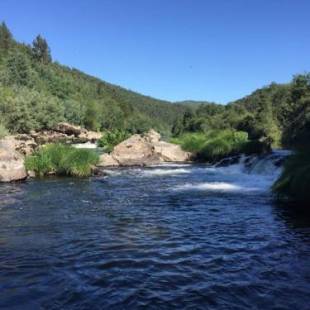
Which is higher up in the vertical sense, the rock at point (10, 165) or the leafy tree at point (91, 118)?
the leafy tree at point (91, 118)

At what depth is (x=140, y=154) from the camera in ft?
146

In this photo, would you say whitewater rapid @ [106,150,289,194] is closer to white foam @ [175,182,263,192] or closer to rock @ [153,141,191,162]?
white foam @ [175,182,263,192]

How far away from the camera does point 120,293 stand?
9.04m

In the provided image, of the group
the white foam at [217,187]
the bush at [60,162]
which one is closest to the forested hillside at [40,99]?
the bush at [60,162]

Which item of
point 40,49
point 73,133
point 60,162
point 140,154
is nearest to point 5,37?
point 40,49

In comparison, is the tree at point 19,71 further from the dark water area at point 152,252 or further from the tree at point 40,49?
the dark water area at point 152,252

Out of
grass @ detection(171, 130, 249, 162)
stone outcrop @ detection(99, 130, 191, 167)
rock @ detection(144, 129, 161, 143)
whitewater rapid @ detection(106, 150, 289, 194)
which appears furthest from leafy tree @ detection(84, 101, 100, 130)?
whitewater rapid @ detection(106, 150, 289, 194)

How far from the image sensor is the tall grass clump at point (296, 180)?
57.0 ft

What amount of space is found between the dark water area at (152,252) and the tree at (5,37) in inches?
5657

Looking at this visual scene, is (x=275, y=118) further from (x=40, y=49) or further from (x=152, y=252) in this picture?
(x=40, y=49)

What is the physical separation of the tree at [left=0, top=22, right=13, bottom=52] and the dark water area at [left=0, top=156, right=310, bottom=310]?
143695 mm

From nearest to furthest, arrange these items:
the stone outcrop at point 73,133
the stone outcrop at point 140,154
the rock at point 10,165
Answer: the rock at point 10,165
the stone outcrop at point 140,154
the stone outcrop at point 73,133

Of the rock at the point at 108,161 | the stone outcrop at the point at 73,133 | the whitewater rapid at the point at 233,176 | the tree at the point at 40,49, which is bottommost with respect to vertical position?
the whitewater rapid at the point at 233,176

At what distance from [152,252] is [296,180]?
808 centimetres
